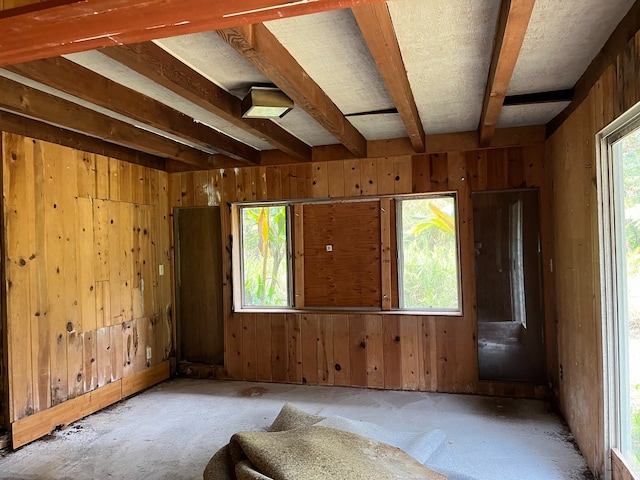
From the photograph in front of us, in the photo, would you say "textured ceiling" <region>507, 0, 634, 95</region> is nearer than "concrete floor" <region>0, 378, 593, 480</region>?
Yes

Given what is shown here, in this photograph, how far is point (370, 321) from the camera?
4016mm

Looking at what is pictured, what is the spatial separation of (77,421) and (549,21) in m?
4.26

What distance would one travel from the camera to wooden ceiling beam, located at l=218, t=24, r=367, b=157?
5.67 ft

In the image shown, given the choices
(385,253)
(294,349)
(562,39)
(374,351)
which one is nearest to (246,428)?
(294,349)

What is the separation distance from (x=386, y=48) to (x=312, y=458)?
206cm

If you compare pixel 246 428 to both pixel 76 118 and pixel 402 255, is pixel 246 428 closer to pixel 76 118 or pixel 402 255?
pixel 402 255

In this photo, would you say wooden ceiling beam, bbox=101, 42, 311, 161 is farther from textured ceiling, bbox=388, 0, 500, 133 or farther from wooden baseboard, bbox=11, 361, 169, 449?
wooden baseboard, bbox=11, 361, 169, 449

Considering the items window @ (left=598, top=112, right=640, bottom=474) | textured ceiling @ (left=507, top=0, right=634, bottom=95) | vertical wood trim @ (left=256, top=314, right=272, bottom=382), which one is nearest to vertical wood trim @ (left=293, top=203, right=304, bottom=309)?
vertical wood trim @ (left=256, top=314, right=272, bottom=382)

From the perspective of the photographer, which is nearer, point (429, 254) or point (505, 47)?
point (505, 47)

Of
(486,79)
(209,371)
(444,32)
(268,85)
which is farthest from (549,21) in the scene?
(209,371)

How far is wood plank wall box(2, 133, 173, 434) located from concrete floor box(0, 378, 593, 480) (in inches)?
16.1

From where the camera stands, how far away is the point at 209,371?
14.6ft

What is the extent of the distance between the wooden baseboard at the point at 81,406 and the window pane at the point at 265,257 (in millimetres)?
1242

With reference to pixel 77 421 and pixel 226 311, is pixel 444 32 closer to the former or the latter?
pixel 226 311
